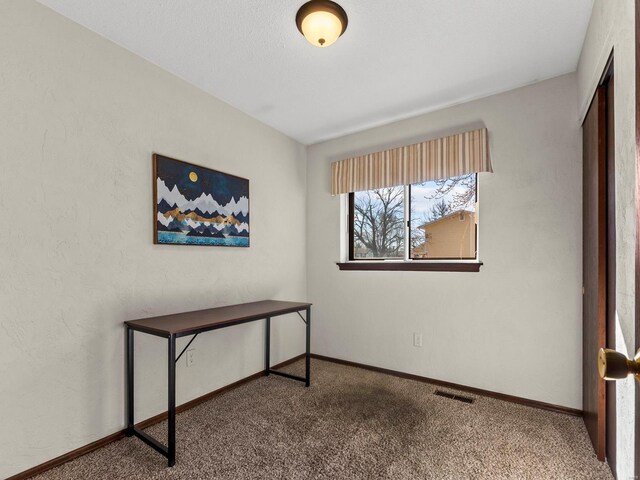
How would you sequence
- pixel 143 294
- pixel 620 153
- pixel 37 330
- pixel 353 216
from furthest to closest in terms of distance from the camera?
pixel 353 216, pixel 143 294, pixel 37 330, pixel 620 153

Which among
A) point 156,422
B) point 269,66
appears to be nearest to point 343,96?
point 269,66

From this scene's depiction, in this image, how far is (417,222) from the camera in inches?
128

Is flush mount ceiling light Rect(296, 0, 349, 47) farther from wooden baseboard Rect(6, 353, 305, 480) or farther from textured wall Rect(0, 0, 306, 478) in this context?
wooden baseboard Rect(6, 353, 305, 480)

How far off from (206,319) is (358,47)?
2027mm

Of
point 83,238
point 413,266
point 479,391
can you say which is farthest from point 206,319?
point 479,391

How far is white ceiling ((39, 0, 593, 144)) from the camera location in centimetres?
186

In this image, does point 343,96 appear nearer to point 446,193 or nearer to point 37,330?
point 446,193

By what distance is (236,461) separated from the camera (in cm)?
190

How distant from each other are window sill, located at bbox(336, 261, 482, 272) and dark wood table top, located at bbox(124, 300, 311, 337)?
0.79 metres

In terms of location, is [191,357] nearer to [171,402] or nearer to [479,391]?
[171,402]

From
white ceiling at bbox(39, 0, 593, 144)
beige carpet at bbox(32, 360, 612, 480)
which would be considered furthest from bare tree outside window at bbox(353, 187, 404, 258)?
beige carpet at bbox(32, 360, 612, 480)

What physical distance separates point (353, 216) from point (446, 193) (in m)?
1.02

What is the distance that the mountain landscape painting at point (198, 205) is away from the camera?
2.41m

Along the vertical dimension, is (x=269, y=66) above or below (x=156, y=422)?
above
